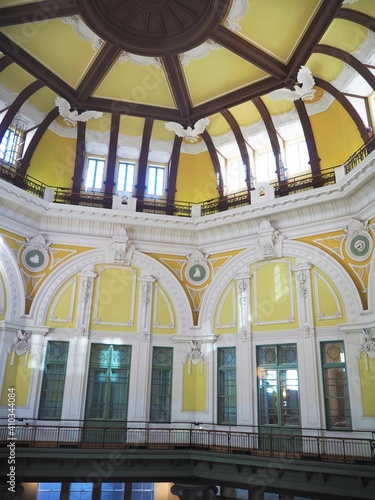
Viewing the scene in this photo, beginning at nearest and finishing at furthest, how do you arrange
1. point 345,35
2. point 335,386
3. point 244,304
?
1. point 345,35
2. point 335,386
3. point 244,304

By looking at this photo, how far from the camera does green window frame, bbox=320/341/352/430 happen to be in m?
14.0

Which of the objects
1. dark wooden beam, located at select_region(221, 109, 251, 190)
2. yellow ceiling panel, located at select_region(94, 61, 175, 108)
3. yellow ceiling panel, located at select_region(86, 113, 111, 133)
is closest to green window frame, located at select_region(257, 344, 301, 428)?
dark wooden beam, located at select_region(221, 109, 251, 190)


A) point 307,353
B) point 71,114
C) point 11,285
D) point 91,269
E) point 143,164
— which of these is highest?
point 71,114

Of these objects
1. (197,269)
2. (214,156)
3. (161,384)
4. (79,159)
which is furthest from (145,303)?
(214,156)

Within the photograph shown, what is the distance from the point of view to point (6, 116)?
16.3 meters

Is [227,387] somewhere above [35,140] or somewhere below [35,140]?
below

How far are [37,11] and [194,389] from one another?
13.9 metres

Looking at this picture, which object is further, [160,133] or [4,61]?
[160,133]

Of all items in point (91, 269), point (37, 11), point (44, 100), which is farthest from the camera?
point (91, 269)

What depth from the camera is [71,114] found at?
17.5 meters

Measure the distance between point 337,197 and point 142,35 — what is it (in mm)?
8494

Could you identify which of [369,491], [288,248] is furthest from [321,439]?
[288,248]

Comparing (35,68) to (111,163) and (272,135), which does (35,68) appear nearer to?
(111,163)

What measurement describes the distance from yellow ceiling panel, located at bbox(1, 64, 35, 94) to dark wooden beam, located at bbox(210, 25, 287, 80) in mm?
6818
